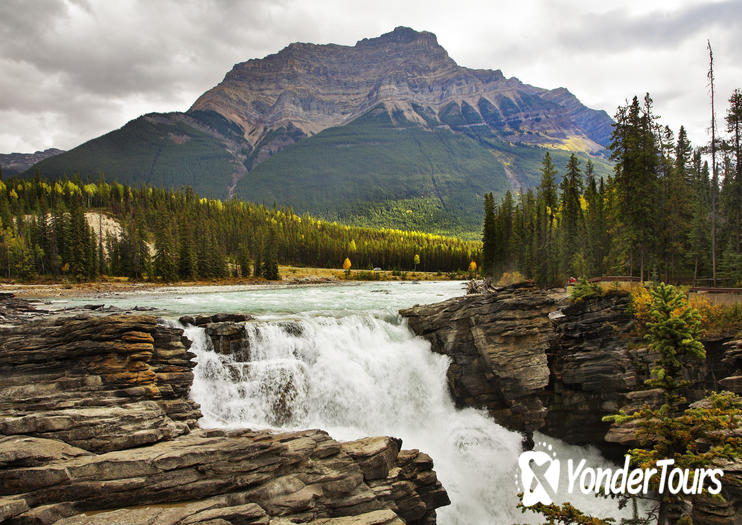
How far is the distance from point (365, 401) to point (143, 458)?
13.6 meters

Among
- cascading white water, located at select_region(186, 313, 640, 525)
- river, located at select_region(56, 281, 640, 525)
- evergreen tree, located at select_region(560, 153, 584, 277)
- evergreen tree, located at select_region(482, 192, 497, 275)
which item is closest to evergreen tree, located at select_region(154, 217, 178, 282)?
evergreen tree, located at select_region(482, 192, 497, 275)

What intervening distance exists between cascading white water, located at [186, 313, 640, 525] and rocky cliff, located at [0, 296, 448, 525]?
316 centimetres

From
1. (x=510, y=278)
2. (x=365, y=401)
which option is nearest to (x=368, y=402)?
(x=365, y=401)

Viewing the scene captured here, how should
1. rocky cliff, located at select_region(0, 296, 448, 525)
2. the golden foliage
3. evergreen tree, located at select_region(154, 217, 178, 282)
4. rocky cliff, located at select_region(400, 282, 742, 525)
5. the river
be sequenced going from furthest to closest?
evergreen tree, located at select_region(154, 217, 178, 282)
the golden foliage
rocky cliff, located at select_region(400, 282, 742, 525)
the river
rocky cliff, located at select_region(0, 296, 448, 525)

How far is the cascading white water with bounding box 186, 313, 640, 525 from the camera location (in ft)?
66.9

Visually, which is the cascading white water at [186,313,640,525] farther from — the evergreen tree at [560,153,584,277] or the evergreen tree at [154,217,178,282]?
A: the evergreen tree at [154,217,178,282]

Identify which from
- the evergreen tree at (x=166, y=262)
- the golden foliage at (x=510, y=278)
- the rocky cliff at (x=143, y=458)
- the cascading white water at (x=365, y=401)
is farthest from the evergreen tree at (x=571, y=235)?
the evergreen tree at (x=166, y=262)

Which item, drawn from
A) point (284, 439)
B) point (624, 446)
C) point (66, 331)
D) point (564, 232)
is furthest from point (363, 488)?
point (564, 232)

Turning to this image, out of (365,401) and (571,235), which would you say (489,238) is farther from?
(365,401)

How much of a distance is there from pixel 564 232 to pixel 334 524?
5546 cm

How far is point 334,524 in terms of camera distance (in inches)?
468

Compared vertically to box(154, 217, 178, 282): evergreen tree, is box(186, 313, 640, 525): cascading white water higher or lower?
lower

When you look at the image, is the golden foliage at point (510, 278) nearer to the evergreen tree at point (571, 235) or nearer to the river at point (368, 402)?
the evergreen tree at point (571, 235)

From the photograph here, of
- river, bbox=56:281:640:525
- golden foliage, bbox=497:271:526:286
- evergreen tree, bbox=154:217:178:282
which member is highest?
evergreen tree, bbox=154:217:178:282
